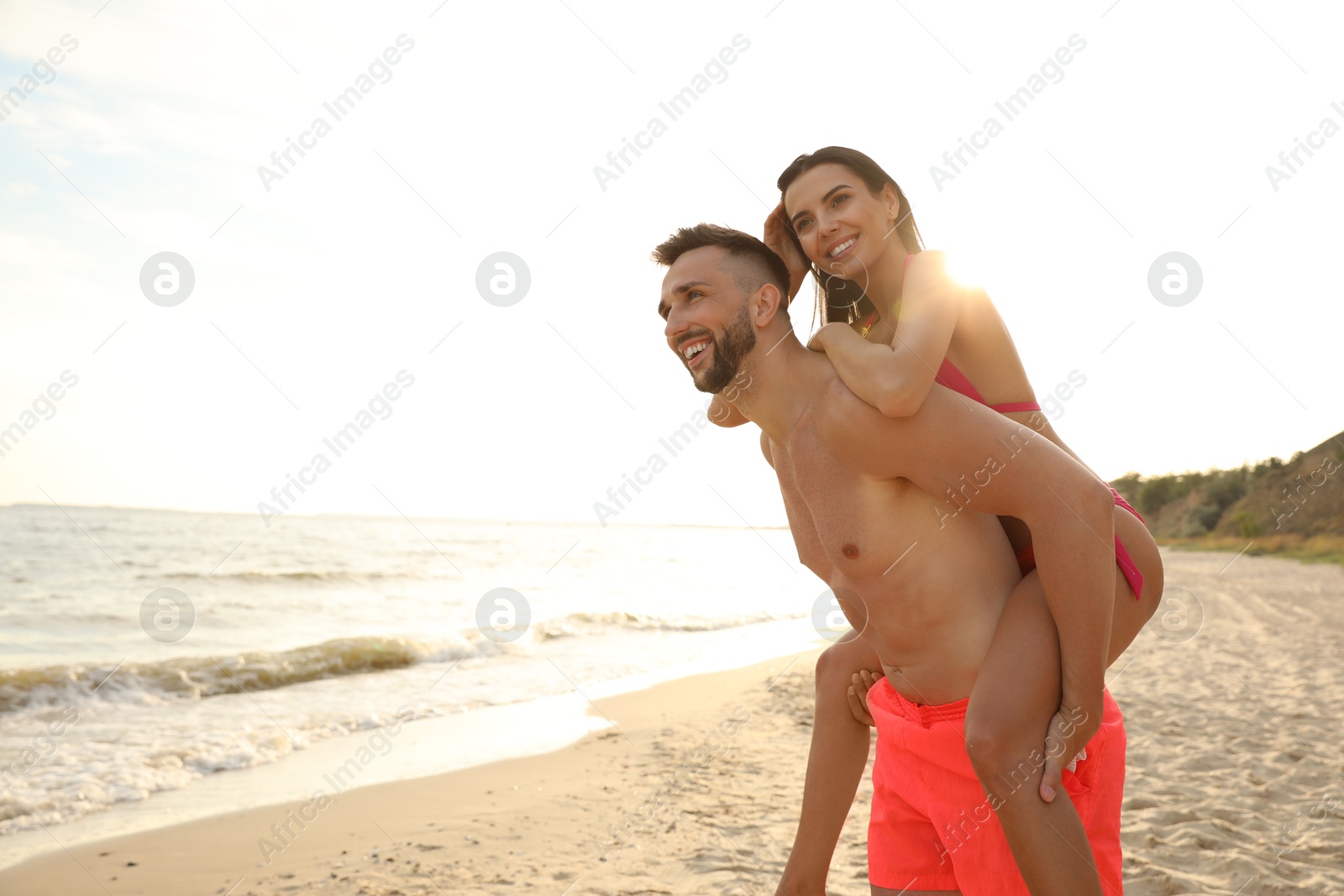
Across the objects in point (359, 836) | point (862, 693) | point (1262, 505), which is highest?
point (359, 836)

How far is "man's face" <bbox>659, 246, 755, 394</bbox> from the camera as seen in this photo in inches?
96.1

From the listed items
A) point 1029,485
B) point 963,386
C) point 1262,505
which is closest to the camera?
point 1029,485

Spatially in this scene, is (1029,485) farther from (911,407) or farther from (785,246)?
(785,246)

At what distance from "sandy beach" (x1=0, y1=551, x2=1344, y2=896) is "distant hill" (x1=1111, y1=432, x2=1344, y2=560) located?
36132 millimetres

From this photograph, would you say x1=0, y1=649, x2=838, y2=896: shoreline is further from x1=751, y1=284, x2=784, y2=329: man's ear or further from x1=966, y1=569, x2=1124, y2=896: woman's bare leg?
x1=751, y1=284, x2=784, y2=329: man's ear

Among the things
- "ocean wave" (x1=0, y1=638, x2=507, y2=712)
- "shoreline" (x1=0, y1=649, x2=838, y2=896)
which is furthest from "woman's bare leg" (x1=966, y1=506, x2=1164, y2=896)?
"ocean wave" (x1=0, y1=638, x2=507, y2=712)

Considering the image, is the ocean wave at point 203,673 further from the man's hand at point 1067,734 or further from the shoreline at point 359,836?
the man's hand at point 1067,734

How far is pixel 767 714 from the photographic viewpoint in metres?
8.75

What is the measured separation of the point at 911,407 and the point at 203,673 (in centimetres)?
1074

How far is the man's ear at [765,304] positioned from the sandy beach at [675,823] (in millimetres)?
3167

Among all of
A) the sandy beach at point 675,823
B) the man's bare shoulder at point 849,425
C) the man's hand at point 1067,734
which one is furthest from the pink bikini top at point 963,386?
the sandy beach at point 675,823

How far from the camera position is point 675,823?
532cm

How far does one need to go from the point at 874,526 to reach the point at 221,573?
23568 millimetres

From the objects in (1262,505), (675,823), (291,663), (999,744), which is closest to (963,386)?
(999,744)
